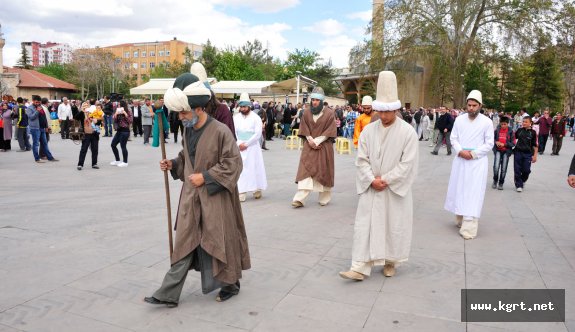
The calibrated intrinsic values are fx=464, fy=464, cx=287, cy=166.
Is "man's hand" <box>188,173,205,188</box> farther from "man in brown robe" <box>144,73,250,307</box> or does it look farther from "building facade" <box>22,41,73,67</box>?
"building facade" <box>22,41,73,67</box>

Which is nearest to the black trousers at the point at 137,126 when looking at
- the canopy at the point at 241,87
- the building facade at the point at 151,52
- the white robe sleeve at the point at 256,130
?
the canopy at the point at 241,87

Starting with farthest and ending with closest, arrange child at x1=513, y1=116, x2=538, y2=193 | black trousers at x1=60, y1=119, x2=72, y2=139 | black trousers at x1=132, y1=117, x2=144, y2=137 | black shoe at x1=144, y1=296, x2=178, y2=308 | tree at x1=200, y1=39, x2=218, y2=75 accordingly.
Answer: tree at x1=200, y1=39, x2=218, y2=75 → black trousers at x1=132, y1=117, x2=144, y2=137 → black trousers at x1=60, y1=119, x2=72, y2=139 → child at x1=513, y1=116, x2=538, y2=193 → black shoe at x1=144, y1=296, x2=178, y2=308

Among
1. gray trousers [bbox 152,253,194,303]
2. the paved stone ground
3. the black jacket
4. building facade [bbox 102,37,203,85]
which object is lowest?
the paved stone ground

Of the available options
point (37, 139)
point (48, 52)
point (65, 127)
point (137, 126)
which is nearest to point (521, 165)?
point (37, 139)

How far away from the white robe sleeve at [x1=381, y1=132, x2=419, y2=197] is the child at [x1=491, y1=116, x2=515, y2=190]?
626cm

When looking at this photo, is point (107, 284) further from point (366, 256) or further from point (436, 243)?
point (436, 243)

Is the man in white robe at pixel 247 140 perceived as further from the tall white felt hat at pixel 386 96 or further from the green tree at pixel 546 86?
the green tree at pixel 546 86

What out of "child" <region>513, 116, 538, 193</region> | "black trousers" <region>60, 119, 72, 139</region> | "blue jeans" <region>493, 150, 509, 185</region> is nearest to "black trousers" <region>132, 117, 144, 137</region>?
"black trousers" <region>60, 119, 72, 139</region>

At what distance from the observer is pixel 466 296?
410 cm

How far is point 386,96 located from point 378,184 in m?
0.85

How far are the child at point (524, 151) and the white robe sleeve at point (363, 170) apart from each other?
661cm

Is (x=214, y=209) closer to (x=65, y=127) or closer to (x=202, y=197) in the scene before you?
(x=202, y=197)

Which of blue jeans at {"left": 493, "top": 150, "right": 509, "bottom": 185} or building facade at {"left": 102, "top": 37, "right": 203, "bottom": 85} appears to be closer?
blue jeans at {"left": 493, "top": 150, "right": 509, "bottom": 185}

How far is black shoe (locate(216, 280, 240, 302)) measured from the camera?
3.96 metres
